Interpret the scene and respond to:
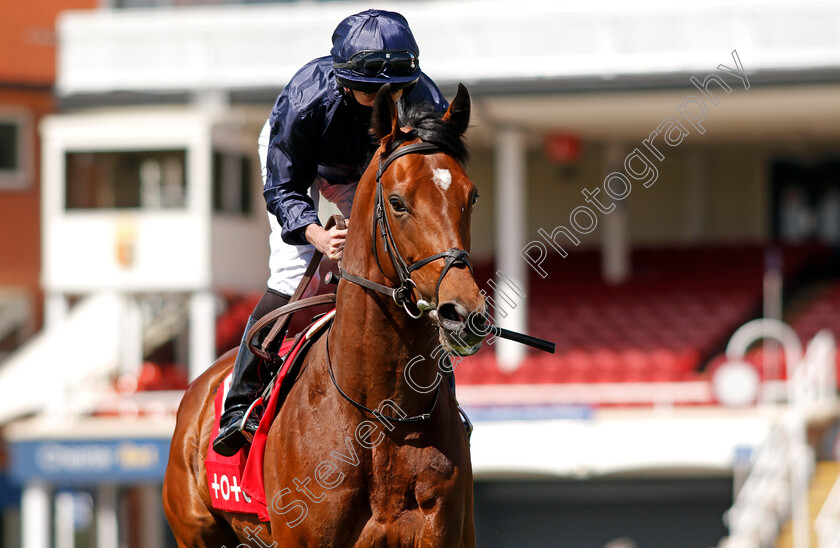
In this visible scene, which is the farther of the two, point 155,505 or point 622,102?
point 155,505

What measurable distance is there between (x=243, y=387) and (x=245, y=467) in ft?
0.97

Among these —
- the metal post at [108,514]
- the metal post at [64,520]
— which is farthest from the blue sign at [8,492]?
the metal post at [108,514]

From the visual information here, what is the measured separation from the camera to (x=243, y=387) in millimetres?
4363

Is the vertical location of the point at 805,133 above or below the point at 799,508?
above

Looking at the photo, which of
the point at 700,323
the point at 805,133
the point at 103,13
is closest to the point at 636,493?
the point at 700,323

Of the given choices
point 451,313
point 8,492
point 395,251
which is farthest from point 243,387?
point 8,492

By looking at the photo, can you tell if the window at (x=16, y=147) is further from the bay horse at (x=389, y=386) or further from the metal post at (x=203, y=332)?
the bay horse at (x=389, y=386)

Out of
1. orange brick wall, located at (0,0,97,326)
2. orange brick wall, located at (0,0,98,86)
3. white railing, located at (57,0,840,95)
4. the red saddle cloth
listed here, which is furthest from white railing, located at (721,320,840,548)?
orange brick wall, located at (0,0,98,86)

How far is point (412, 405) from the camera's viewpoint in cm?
360

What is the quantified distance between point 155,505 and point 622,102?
27.8 ft

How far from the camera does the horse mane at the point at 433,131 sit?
3.47 meters

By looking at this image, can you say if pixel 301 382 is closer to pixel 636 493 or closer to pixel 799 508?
pixel 799 508

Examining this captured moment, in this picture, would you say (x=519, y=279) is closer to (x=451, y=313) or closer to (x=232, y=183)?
(x=232, y=183)

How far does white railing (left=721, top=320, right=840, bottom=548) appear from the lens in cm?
1023
